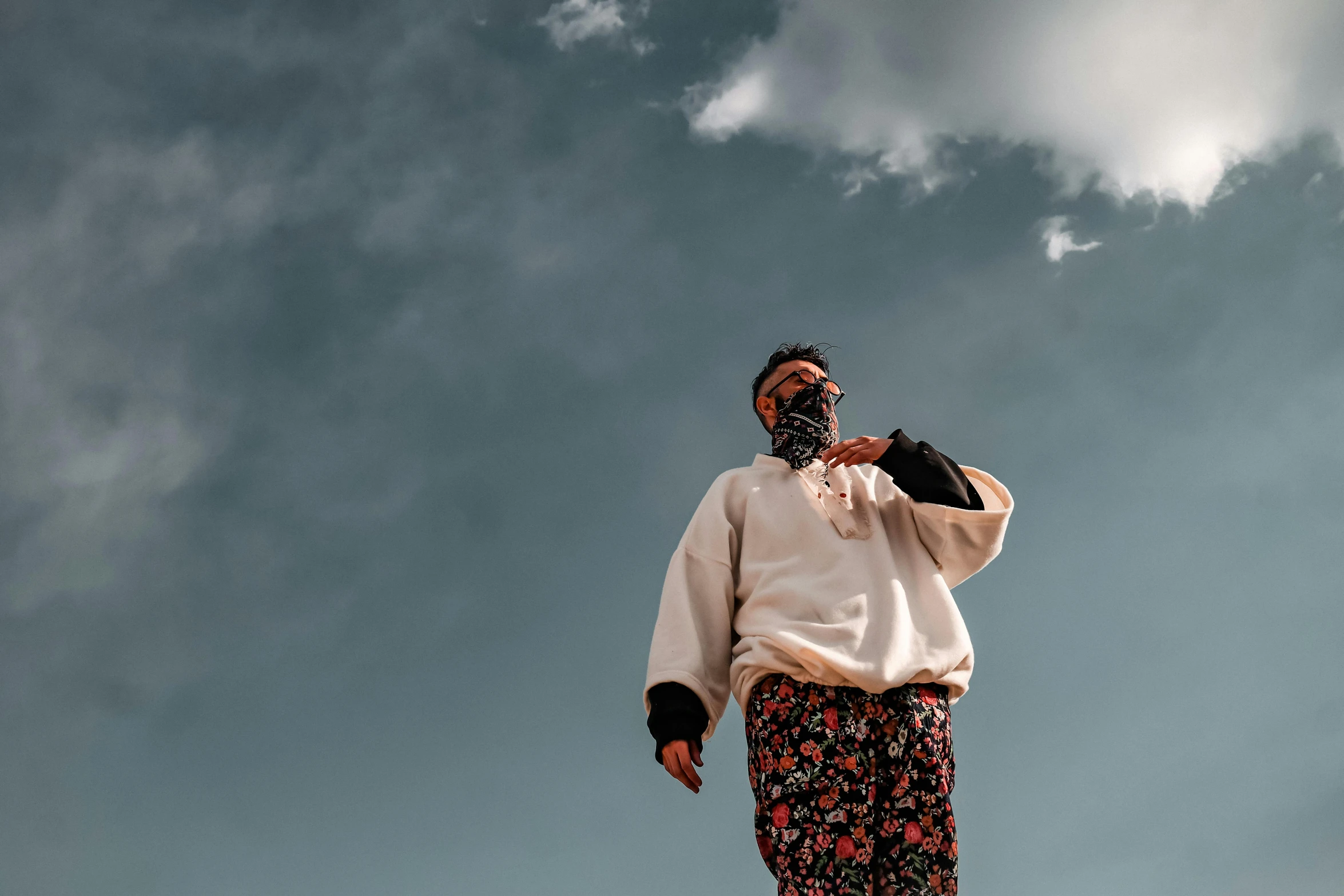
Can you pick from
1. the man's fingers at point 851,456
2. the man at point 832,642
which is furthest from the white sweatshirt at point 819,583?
the man's fingers at point 851,456

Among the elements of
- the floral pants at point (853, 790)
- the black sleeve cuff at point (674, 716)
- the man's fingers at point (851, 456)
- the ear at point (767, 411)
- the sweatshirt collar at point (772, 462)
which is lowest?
the floral pants at point (853, 790)

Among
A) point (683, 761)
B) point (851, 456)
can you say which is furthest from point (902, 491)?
point (683, 761)

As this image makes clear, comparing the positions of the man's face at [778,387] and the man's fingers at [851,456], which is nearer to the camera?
the man's fingers at [851,456]

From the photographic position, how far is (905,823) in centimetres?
327

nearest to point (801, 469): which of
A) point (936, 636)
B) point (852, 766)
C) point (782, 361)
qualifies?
point (782, 361)

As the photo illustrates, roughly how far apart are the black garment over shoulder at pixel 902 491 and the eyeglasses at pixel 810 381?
22.5 inches

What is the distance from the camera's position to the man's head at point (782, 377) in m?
4.50

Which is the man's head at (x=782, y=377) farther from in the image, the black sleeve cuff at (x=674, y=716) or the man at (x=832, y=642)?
the black sleeve cuff at (x=674, y=716)

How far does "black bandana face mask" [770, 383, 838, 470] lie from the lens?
429 cm

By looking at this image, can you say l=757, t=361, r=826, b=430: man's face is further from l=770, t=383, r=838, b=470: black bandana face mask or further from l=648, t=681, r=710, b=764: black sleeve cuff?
l=648, t=681, r=710, b=764: black sleeve cuff

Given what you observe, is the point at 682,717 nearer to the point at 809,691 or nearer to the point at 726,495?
the point at 809,691

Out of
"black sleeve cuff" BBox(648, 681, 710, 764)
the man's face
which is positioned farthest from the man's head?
"black sleeve cuff" BBox(648, 681, 710, 764)

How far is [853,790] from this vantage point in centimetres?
330

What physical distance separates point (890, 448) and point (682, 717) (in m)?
1.31
